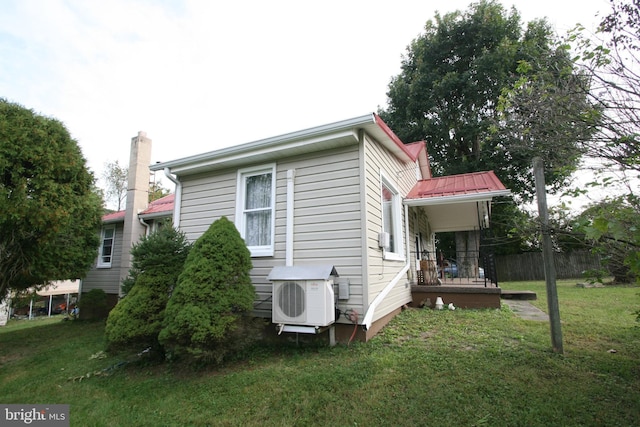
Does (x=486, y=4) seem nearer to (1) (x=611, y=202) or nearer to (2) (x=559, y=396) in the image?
(1) (x=611, y=202)

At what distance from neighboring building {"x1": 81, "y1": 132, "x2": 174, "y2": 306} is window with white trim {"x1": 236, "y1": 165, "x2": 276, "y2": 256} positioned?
13.9 ft

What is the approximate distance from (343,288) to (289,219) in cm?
145

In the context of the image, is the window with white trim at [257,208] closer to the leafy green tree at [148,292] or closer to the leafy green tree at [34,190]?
the leafy green tree at [148,292]

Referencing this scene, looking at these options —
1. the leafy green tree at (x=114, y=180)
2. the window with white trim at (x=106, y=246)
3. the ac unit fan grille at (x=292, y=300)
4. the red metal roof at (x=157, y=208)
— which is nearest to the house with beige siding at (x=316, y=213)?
the ac unit fan grille at (x=292, y=300)

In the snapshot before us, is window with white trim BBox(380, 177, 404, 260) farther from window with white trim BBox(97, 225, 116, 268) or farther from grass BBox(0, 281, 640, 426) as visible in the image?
window with white trim BBox(97, 225, 116, 268)

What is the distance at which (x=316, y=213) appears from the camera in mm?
4957

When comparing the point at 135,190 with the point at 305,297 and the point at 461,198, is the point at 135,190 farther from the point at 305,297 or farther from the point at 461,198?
the point at 461,198

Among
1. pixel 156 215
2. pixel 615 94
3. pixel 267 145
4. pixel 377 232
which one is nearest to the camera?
pixel 615 94

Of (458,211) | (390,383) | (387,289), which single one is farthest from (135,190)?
(458,211)

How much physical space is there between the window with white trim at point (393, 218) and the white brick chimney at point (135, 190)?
764cm

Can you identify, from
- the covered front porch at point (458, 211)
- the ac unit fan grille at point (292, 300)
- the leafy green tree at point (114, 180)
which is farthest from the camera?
the leafy green tree at point (114, 180)

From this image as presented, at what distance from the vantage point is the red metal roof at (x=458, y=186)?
6.61 meters

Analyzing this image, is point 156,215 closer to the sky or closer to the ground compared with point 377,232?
closer to the sky

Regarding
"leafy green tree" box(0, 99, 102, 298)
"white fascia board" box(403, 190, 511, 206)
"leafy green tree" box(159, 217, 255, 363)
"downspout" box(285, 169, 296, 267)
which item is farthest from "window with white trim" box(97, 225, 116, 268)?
"white fascia board" box(403, 190, 511, 206)
